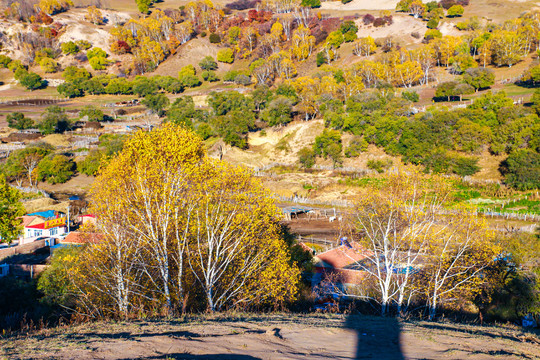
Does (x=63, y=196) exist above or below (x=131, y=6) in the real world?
below

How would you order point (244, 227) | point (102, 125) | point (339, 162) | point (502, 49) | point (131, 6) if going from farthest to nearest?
point (131, 6)
point (102, 125)
point (502, 49)
point (339, 162)
point (244, 227)

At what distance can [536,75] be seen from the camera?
71.2m

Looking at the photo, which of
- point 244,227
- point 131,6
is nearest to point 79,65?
point 131,6

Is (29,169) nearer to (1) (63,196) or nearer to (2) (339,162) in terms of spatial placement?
(1) (63,196)

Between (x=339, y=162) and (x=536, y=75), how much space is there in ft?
136

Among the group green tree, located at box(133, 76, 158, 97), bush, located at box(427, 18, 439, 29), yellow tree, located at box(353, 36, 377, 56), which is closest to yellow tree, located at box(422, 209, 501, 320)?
yellow tree, located at box(353, 36, 377, 56)

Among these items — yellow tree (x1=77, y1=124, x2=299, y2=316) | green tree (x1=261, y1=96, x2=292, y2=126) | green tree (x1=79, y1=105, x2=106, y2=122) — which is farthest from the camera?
green tree (x1=79, y1=105, x2=106, y2=122)

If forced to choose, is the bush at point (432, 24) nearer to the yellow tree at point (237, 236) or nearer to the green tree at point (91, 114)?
the green tree at point (91, 114)

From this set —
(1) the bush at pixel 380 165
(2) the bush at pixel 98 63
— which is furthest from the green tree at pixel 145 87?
(1) the bush at pixel 380 165

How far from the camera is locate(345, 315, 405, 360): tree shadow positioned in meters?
10.1

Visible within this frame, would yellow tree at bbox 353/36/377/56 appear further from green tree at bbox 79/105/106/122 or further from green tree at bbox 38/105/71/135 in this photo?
green tree at bbox 38/105/71/135

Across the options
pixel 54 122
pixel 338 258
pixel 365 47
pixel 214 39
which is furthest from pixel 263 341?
pixel 214 39

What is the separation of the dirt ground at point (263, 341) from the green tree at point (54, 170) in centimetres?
6188

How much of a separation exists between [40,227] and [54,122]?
167ft
